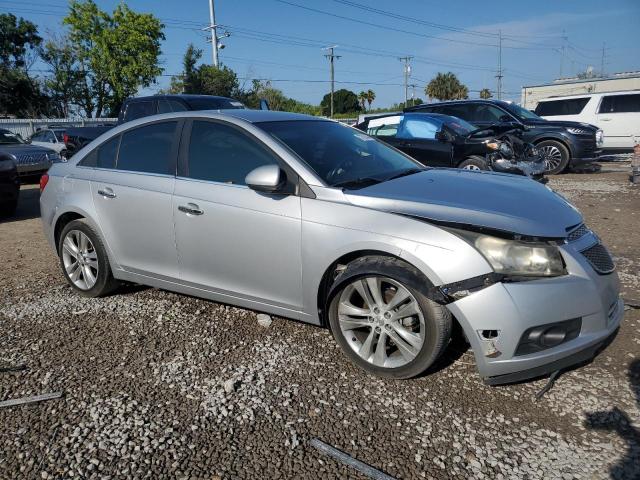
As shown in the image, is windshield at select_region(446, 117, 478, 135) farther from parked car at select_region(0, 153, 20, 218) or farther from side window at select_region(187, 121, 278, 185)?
parked car at select_region(0, 153, 20, 218)

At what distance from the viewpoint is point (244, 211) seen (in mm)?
3428

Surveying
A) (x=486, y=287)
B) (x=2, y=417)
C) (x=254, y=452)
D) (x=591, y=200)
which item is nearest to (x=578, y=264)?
(x=486, y=287)

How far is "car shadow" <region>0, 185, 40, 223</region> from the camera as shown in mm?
8557

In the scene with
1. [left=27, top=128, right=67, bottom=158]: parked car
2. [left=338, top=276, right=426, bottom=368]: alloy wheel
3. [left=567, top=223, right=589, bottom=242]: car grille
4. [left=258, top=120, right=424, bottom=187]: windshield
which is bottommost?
[left=338, top=276, right=426, bottom=368]: alloy wheel

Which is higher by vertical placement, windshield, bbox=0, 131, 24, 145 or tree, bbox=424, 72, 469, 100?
tree, bbox=424, 72, 469, 100

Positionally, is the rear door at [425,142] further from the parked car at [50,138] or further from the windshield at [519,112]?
the parked car at [50,138]

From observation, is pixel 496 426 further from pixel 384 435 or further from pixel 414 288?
Result: pixel 414 288

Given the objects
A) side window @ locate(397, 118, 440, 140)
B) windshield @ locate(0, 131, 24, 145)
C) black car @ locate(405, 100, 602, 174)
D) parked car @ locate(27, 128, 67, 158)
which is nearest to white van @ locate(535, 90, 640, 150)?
black car @ locate(405, 100, 602, 174)

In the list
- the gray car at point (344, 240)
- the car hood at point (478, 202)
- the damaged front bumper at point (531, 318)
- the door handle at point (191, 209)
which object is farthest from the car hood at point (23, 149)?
the damaged front bumper at point (531, 318)

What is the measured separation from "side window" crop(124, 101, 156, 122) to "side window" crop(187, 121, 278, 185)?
6699 millimetres

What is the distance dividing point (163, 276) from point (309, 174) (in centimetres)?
150

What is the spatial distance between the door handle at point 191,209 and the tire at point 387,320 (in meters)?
1.17

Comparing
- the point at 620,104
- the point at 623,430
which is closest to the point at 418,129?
the point at 620,104

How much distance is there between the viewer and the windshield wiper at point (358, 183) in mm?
3309
